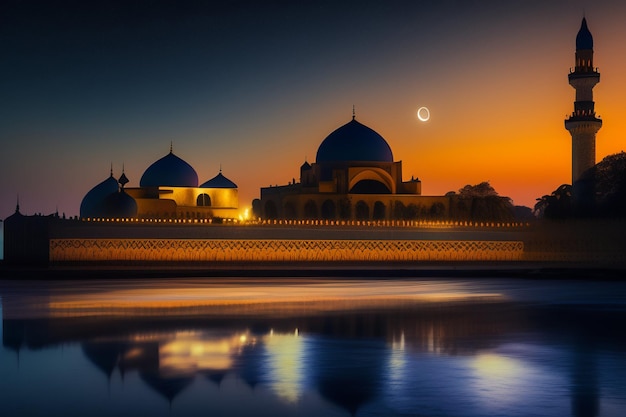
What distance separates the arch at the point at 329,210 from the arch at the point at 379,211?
2.13 meters

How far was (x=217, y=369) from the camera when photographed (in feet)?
39.7

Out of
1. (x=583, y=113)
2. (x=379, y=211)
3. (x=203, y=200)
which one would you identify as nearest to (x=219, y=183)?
(x=203, y=200)

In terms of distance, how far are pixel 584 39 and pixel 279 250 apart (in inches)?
858

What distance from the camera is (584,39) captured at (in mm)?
50562

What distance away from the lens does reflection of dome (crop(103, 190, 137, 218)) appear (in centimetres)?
4192

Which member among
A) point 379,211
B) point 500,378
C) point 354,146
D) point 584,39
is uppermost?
point 584,39

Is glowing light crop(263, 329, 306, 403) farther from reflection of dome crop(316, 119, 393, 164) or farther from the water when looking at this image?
reflection of dome crop(316, 119, 393, 164)

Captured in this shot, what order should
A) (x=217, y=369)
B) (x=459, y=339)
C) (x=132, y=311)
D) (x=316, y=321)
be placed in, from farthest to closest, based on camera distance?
(x=132, y=311) < (x=316, y=321) < (x=459, y=339) < (x=217, y=369)

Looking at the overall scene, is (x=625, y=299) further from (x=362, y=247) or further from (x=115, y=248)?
(x=115, y=248)

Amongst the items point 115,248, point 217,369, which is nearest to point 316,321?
point 217,369

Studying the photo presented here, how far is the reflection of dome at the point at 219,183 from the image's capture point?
173 feet

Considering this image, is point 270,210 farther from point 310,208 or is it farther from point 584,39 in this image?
point 584,39

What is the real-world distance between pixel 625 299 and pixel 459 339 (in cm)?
1010

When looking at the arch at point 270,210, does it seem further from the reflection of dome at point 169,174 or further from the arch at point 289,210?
the reflection of dome at point 169,174
